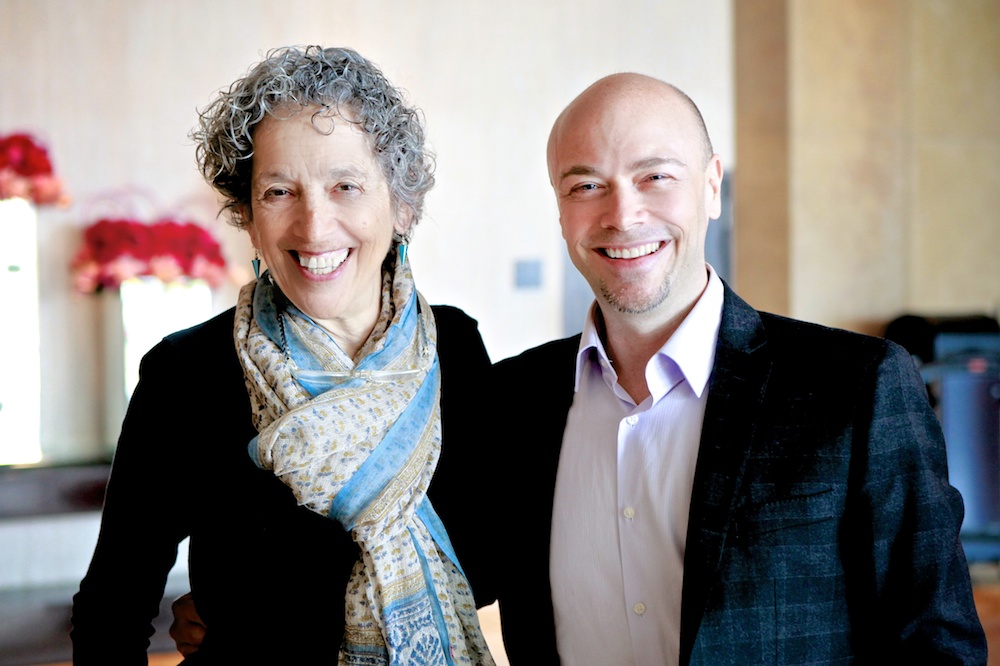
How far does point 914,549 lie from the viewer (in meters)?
1.27

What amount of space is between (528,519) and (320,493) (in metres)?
0.35

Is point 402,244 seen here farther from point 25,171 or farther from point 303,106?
point 25,171

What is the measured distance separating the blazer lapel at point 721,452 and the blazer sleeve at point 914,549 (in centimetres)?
18

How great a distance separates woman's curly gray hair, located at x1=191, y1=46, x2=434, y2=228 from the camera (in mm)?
1501

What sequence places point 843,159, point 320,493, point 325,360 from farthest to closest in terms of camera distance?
point 843,159
point 325,360
point 320,493

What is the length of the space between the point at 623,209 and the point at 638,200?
0.11ft

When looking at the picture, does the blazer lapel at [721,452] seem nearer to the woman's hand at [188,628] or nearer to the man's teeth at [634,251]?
the man's teeth at [634,251]

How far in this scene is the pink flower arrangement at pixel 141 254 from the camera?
3.82 metres

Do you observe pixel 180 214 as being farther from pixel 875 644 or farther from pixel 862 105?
pixel 875 644

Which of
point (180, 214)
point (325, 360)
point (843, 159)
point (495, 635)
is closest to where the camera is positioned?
point (325, 360)

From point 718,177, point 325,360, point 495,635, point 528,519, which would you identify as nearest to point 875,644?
point 528,519

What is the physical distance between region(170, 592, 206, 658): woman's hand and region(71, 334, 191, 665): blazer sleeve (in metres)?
0.07

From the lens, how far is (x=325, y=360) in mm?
1580

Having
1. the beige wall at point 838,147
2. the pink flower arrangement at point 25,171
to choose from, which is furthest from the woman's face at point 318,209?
the beige wall at point 838,147
